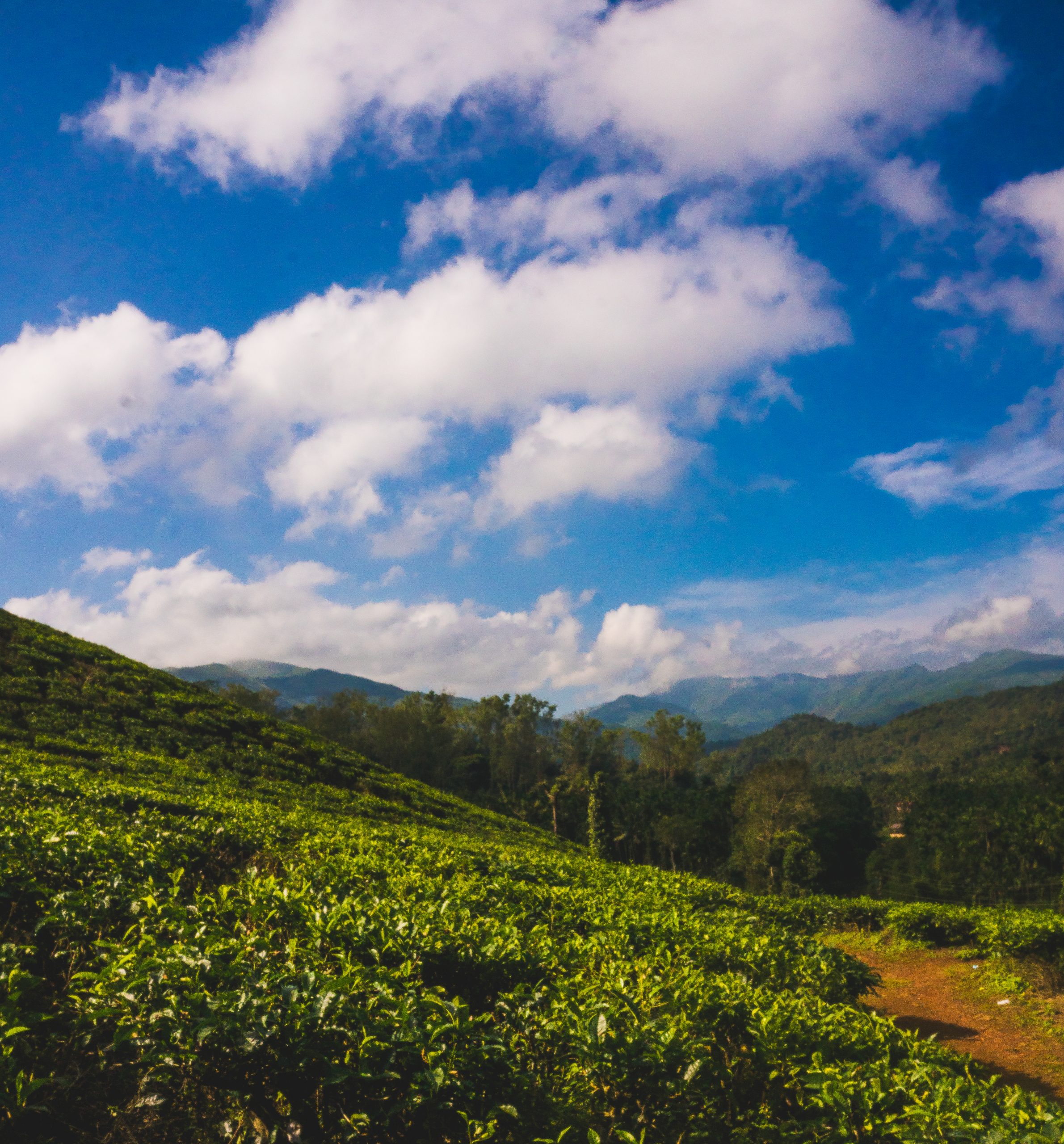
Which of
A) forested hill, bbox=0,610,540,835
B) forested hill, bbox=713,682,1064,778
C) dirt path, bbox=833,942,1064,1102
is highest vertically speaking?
forested hill, bbox=0,610,540,835

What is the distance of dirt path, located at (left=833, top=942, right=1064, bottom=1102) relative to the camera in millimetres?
7531

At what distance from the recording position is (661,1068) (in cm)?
267

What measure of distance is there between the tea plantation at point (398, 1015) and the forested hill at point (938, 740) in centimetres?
14521

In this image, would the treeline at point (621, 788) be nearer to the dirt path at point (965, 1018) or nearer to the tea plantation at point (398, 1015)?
the dirt path at point (965, 1018)

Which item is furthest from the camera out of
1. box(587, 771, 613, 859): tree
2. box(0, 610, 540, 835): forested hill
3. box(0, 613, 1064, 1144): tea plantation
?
box(587, 771, 613, 859): tree

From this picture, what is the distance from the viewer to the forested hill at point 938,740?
142250 mm

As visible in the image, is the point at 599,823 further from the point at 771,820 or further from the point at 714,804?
the point at 714,804

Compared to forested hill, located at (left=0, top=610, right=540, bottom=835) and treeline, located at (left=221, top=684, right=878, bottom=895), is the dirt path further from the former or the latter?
treeline, located at (left=221, top=684, right=878, bottom=895)

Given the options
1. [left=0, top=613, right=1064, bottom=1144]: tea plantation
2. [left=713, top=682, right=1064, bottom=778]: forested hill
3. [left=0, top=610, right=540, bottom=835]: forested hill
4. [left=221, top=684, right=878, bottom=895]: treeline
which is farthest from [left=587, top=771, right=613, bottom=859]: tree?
[left=713, top=682, right=1064, bottom=778]: forested hill

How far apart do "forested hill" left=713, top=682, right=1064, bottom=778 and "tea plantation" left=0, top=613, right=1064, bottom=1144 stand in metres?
145

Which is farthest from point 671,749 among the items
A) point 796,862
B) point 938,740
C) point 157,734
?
point 938,740

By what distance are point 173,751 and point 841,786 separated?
276 feet

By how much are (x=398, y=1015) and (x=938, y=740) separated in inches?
8033

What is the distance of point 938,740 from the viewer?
554ft
